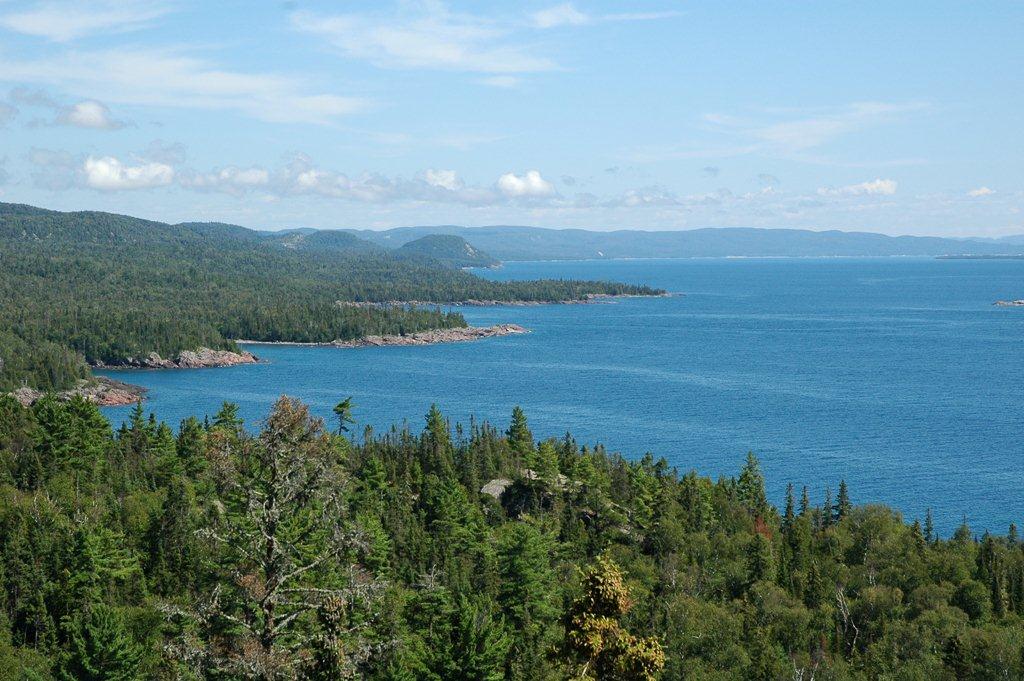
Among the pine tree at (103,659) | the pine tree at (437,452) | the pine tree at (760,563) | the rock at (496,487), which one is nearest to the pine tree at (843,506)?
the pine tree at (760,563)

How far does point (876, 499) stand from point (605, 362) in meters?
93.4

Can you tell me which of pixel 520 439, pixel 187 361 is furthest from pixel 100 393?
pixel 520 439

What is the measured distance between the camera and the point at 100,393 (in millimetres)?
146250

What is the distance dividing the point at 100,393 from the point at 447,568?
104 m

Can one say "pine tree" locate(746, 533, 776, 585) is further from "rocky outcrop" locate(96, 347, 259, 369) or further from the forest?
"rocky outcrop" locate(96, 347, 259, 369)

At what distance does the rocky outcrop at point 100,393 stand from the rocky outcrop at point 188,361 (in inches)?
1151

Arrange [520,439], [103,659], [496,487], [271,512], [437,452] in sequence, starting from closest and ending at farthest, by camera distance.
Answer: [271,512] < [103,659] < [496,487] < [437,452] < [520,439]

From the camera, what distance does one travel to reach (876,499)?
282 ft

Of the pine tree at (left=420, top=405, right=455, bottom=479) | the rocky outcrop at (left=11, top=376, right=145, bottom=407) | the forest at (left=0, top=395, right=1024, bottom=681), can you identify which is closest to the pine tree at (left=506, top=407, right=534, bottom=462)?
the forest at (left=0, top=395, right=1024, bottom=681)

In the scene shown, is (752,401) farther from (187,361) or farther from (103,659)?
(187,361)

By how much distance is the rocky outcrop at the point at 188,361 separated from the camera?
611ft

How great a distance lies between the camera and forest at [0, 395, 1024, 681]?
15.1m

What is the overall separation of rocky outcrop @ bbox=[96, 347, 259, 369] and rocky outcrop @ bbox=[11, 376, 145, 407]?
95.9 feet

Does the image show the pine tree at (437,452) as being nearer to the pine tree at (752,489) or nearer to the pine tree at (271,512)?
the pine tree at (752,489)
